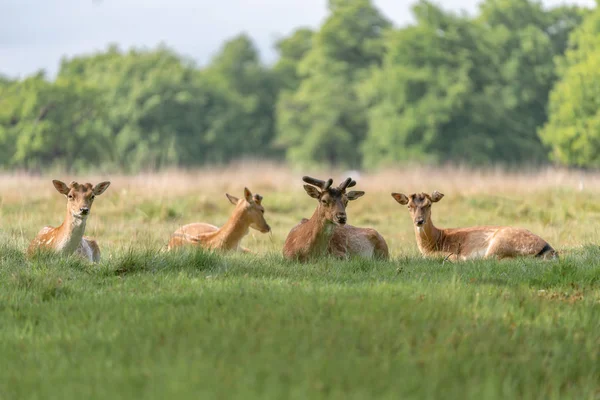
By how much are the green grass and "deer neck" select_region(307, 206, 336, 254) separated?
4.44 ft

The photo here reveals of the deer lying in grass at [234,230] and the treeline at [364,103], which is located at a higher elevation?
the treeline at [364,103]

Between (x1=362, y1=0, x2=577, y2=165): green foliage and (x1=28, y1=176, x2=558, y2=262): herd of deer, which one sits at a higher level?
(x1=362, y1=0, x2=577, y2=165): green foliage

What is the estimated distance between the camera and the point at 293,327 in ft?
21.6

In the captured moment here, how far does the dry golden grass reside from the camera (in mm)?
15023

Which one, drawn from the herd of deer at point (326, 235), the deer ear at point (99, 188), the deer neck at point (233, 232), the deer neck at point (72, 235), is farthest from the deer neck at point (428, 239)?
the deer neck at point (72, 235)

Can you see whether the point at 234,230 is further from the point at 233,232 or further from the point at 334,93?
the point at 334,93

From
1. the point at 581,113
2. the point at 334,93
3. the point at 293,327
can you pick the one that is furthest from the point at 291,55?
the point at 293,327

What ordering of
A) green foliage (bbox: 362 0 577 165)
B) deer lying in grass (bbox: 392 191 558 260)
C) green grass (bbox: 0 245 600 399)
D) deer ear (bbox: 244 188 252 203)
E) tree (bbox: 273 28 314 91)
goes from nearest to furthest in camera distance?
1. green grass (bbox: 0 245 600 399)
2. deer lying in grass (bbox: 392 191 558 260)
3. deer ear (bbox: 244 188 252 203)
4. green foliage (bbox: 362 0 577 165)
5. tree (bbox: 273 28 314 91)

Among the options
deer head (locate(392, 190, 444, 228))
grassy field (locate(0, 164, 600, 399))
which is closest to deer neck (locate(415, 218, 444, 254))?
deer head (locate(392, 190, 444, 228))

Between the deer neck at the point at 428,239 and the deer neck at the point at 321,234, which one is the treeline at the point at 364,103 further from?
the deer neck at the point at 321,234

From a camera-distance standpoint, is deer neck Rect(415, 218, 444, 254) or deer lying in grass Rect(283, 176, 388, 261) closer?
deer lying in grass Rect(283, 176, 388, 261)

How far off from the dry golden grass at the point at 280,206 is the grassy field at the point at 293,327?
2812mm

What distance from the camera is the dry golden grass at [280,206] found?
591 inches

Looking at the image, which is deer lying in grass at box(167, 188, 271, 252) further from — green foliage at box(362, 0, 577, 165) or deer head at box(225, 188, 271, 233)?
green foliage at box(362, 0, 577, 165)
